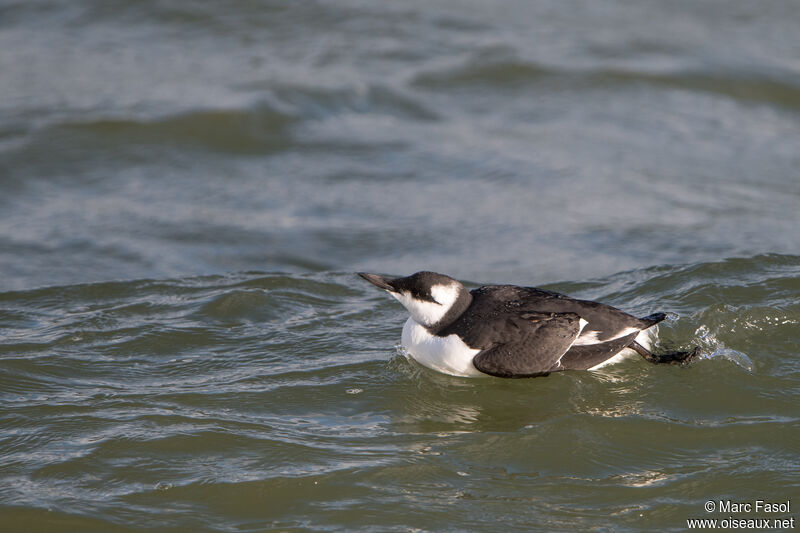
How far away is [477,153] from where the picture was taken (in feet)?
38.2

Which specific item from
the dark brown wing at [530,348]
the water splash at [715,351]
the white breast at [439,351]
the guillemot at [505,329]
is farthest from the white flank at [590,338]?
the water splash at [715,351]

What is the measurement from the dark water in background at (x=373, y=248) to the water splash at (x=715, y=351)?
17mm

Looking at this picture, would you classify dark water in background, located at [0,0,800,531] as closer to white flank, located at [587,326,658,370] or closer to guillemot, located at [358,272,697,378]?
white flank, located at [587,326,658,370]

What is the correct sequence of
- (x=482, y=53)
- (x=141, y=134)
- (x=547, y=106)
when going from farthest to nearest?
(x=482, y=53) < (x=547, y=106) < (x=141, y=134)

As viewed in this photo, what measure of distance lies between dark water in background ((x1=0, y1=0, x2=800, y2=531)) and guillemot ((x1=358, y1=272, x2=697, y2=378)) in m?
0.27

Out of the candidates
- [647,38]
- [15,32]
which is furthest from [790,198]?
[15,32]

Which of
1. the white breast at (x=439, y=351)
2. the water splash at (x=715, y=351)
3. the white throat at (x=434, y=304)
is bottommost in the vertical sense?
the water splash at (x=715, y=351)

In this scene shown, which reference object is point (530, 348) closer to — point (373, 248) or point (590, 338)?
point (590, 338)

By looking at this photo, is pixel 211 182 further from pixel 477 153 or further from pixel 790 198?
pixel 790 198

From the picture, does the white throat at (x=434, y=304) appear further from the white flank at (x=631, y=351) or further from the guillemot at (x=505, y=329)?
the white flank at (x=631, y=351)

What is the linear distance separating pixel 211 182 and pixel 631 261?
4654 millimetres

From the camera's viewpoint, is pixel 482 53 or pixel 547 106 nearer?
pixel 547 106

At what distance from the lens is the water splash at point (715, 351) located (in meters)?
6.71

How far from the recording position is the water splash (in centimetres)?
671
